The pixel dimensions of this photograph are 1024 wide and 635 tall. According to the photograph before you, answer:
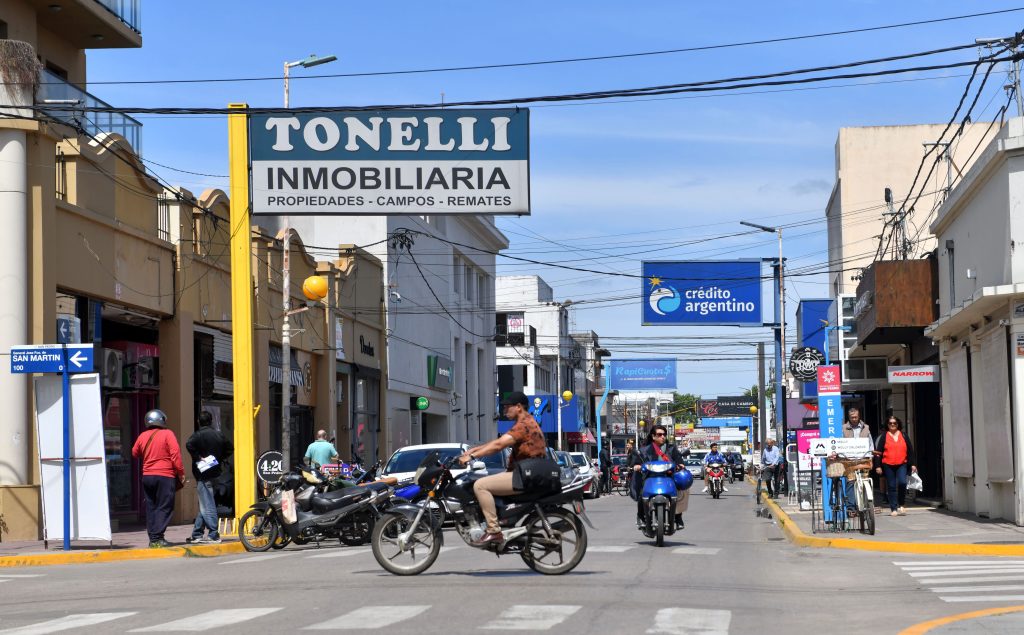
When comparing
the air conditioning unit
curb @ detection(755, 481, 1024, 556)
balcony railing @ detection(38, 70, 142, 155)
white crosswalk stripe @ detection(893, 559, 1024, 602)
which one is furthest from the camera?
the air conditioning unit

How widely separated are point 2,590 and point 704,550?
27.6 ft

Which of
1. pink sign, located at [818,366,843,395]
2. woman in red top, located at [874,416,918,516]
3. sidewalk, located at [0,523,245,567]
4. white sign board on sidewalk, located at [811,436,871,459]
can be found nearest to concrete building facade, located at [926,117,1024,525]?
woman in red top, located at [874,416,918,516]

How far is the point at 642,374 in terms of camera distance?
91688 mm

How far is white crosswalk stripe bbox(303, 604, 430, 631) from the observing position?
930cm

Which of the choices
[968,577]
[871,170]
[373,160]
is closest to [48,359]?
[373,160]

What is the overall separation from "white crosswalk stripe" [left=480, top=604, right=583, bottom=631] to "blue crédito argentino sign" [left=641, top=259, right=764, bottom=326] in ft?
109

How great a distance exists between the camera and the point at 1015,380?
66.9 ft

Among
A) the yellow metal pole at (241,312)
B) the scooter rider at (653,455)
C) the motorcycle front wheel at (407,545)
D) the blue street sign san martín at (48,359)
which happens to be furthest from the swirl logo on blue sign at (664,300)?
the motorcycle front wheel at (407,545)

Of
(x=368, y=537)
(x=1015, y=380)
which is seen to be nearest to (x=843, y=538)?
(x=1015, y=380)

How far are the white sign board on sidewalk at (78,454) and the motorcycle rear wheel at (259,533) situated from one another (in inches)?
69.3

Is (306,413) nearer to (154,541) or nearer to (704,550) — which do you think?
(154,541)

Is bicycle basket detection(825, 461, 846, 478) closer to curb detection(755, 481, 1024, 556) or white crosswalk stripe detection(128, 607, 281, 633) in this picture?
curb detection(755, 481, 1024, 556)

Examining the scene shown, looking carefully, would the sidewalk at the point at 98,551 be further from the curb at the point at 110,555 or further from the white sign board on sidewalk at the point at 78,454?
the white sign board on sidewalk at the point at 78,454

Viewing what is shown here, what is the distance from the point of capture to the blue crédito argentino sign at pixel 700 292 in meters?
43.5
